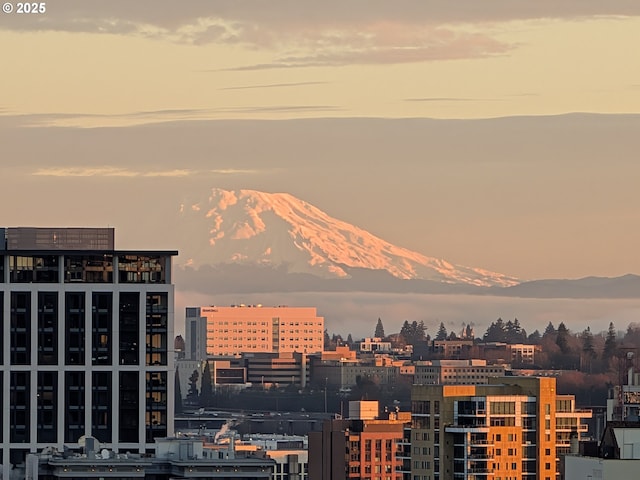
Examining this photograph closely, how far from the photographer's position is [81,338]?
14400 centimetres

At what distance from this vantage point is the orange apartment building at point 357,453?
174375 mm

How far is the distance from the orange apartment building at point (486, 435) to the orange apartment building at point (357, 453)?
3973 cm

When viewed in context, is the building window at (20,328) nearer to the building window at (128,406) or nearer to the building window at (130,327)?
the building window at (130,327)

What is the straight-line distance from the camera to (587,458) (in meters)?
77.3

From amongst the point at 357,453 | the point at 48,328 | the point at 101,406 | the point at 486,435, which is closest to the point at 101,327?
the point at 48,328

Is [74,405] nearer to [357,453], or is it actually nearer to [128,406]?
[128,406]

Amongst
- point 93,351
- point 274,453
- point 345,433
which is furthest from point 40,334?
point 274,453

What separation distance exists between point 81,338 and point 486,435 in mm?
23749

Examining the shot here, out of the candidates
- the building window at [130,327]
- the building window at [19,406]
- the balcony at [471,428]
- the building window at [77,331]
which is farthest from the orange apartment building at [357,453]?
the balcony at [471,428]

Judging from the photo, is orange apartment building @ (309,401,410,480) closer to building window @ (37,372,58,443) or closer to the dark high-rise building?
the dark high-rise building

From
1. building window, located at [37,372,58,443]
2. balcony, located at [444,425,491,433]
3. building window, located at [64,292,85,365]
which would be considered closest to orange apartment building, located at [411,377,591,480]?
balcony, located at [444,425,491,433]

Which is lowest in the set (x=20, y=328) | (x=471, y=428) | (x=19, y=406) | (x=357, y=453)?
(x=357, y=453)

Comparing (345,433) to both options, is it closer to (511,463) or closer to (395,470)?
(395,470)

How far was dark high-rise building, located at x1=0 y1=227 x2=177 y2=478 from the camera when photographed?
142 metres
